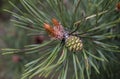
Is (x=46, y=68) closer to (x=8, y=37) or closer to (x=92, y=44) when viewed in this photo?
(x=92, y=44)

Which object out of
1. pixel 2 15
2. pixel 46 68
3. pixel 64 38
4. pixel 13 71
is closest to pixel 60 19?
pixel 64 38

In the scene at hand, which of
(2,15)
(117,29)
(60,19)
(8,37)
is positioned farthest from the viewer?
(2,15)

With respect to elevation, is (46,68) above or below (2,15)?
below

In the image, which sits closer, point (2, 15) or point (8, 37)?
point (8, 37)

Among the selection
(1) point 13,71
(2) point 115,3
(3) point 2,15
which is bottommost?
(1) point 13,71

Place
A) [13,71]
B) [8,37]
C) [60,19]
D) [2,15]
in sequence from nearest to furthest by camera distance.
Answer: [60,19] < [13,71] < [8,37] < [2,15]

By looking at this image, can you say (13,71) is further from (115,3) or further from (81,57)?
(115,3)

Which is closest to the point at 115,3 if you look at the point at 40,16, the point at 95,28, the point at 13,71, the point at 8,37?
the point at 95,28
